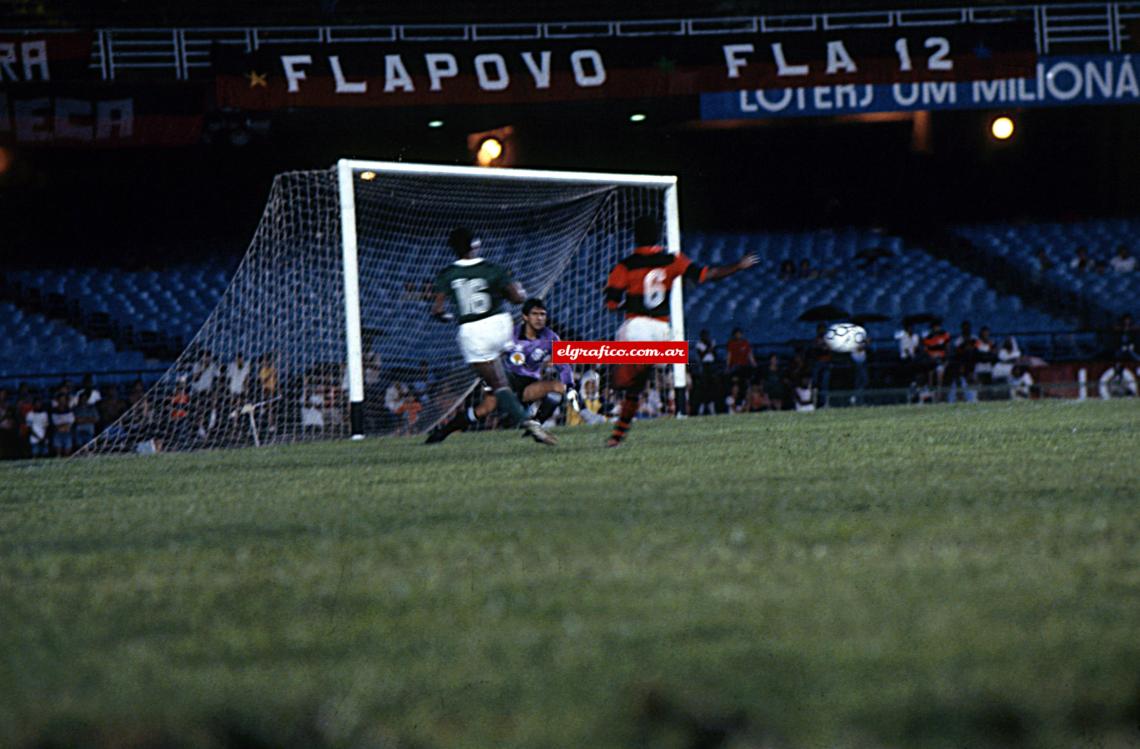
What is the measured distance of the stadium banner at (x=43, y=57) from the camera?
20.4 metres

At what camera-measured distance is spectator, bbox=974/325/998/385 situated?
20.5 meters

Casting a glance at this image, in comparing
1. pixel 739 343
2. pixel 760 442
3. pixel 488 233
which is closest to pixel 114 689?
pixel 760 442

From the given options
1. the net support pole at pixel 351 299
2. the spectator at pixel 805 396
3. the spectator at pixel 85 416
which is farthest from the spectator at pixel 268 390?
the spectator at pixel 805 396

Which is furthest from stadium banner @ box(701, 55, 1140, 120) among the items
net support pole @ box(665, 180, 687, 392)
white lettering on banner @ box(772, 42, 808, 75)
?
net support pole @ box(665, 180, 687, 392)

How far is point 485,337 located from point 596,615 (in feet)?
25.0

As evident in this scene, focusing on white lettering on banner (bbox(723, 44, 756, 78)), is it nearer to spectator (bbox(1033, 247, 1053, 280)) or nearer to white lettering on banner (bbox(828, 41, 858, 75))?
white lettering on banner (bbox(828, 41, 858, 75))

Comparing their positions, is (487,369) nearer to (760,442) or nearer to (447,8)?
(760,442)

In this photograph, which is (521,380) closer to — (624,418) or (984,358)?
(624,418)

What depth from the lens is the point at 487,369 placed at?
10688 mm

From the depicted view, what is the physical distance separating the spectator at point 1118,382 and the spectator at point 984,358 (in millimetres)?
1557

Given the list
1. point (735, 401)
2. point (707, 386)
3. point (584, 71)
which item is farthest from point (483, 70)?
point (735, 401)

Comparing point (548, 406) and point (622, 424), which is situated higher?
point (548, 406)

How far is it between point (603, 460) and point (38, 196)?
65.0 ft

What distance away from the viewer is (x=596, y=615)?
3.10 metres
